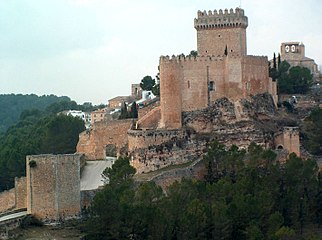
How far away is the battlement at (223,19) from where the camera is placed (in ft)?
160

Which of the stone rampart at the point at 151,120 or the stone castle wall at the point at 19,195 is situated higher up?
the stone rampart at the point at 151,120

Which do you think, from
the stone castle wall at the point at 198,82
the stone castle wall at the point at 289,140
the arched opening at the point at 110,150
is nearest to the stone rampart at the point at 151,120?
the stone castle wall at the point at 198,82

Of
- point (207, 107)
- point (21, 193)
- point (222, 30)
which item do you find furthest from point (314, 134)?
point (21, 193)

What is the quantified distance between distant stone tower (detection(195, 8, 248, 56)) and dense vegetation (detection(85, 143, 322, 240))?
28.6ft

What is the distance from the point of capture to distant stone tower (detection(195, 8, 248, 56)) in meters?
Answer: 48.9

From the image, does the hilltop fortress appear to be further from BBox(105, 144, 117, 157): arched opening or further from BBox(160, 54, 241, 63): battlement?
BBox(105, 144, 117, 157): arched opening

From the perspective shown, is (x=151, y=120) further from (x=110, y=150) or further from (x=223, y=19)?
(x=223, y=19)

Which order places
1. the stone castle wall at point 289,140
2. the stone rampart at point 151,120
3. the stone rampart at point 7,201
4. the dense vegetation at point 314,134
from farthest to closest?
the dense vegetation at point 314,134 → the stone rampart at point 151,120 → the stone castle wall at point 289,140 → the stone rampart at point 7,201

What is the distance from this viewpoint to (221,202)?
35500 mm

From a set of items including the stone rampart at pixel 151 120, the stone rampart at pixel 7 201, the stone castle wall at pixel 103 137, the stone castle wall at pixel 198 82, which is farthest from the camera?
the stone castle wall at pixel 103 137

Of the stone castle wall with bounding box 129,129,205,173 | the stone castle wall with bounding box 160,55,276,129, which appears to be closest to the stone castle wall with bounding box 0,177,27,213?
the stone castle wall with bounding box 129,129,205,173

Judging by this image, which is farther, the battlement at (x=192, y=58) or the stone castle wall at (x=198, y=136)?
the battlement at (x=192, y=58)

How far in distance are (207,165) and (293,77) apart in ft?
77.9

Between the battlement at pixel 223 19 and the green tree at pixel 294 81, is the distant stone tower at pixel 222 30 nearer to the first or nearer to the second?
the battlement at pixel 223 19
